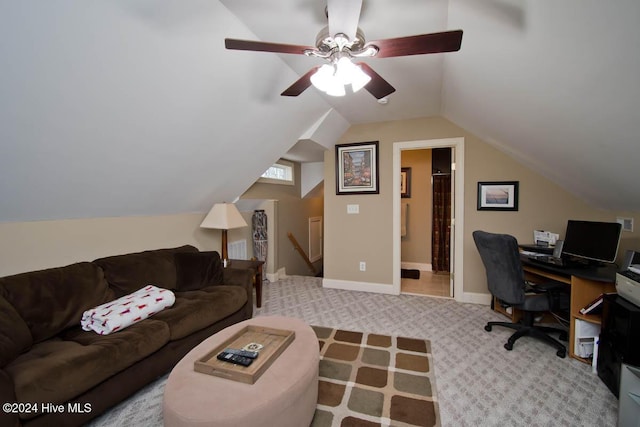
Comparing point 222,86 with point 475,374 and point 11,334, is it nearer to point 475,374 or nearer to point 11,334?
point 11,334

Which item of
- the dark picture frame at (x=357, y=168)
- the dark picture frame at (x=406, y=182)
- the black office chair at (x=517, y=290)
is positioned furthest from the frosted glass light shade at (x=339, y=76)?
the dark picture frame at (x=406, y=182)

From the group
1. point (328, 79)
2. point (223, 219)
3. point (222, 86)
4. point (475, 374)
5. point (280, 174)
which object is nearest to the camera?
point (328, 79)

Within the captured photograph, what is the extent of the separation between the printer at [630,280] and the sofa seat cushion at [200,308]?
9.39 feet

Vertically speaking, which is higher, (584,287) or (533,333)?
(584,287)

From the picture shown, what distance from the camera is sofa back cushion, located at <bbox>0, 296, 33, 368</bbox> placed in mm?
1392

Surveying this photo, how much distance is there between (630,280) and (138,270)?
364cm

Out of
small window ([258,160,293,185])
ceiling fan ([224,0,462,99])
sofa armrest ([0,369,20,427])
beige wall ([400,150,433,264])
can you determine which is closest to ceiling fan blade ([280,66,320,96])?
ceiling fan ([224,0,462,99])

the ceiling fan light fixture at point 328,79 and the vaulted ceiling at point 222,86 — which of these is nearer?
the vaulted ceiling at point 222,86

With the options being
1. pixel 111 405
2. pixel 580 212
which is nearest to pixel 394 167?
pixel 580 212

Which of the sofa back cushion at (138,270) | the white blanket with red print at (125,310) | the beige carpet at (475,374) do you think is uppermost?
the sofa back cushion at (138,270)

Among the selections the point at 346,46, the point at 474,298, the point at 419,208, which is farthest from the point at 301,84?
the point at 419,208

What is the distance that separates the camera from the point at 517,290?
2.27 metres

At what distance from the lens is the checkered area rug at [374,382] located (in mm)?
1552

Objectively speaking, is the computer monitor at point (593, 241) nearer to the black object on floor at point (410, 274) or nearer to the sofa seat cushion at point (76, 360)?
the black object on floor at point (410, 274)
